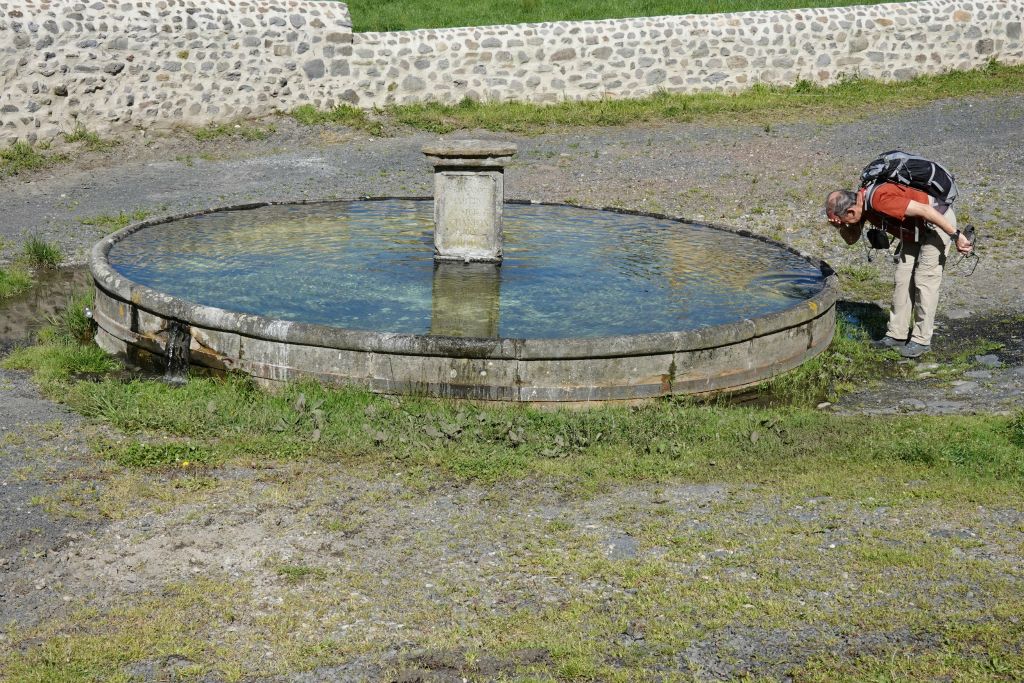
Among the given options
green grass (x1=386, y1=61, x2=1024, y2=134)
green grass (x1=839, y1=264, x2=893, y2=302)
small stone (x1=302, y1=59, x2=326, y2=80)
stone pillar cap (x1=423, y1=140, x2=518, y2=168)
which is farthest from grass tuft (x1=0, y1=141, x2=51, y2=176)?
green grass (x1=839, y1=264, x2=893, y2=302)

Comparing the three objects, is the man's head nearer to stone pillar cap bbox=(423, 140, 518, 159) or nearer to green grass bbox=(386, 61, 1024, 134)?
stone pillar cap bbox=(423, 140, 518, 159)

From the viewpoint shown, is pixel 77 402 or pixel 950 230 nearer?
pixel 77 402

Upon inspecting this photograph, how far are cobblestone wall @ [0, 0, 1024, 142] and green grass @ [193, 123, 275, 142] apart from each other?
19cm

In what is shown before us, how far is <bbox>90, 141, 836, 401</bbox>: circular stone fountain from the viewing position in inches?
287

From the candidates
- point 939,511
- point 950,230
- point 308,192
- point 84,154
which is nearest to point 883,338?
point 950,230

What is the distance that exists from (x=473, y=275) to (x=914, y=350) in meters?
3.42

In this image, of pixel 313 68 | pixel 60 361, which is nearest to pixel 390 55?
pixel 313 68

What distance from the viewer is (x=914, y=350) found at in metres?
8.97

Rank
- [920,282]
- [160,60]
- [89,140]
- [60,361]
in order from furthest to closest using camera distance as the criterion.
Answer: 1. [160,60]
2. [89,140]
3. [920,282]
4. [60,361]

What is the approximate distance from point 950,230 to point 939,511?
3.30 metres

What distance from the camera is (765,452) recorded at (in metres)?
6.74

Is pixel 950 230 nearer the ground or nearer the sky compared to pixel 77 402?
nearer the sky

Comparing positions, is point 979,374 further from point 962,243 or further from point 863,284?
point 863,284

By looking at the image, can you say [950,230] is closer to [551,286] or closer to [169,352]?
[551,286]
